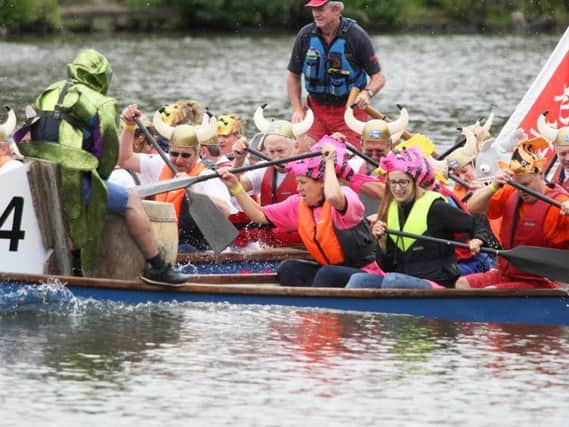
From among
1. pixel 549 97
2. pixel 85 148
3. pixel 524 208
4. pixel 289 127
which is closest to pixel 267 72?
pixel 549 97

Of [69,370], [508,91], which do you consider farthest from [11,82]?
[69,370]

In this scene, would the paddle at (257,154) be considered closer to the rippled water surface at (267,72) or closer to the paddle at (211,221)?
the paddle at (211,221)

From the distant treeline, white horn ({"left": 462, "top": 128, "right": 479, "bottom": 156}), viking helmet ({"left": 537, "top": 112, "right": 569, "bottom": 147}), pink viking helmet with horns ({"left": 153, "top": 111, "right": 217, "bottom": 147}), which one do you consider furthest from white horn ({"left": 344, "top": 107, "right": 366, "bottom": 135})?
the distant treeline

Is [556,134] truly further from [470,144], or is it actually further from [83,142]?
[83,142]

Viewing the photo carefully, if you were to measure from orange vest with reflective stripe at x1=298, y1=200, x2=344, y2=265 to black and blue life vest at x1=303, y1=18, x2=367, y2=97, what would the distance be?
3.22 meters

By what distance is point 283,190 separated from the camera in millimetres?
14664

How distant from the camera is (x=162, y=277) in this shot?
40.3ft

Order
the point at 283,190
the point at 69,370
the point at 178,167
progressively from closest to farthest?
the point at 69,370 < the point at 178,167 < the point at 283,190

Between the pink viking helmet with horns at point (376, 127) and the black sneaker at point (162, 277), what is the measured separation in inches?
102

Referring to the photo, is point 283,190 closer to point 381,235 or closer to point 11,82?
point 381,235

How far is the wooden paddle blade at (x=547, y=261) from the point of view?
1220 centimetres

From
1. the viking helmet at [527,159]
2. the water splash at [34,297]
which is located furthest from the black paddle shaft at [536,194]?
the water splash at [34,297]

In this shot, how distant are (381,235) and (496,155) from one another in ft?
11.6

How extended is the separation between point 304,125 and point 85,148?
3.46 metres
